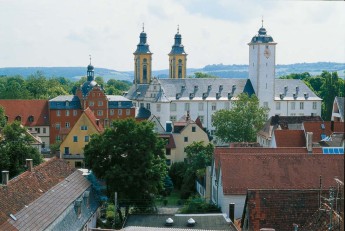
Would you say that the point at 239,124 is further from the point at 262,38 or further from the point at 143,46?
the point at 143,46

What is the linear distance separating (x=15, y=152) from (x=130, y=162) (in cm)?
881

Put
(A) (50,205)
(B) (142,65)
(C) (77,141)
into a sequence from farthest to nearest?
(B) (142,65) < (C) (77,141) < (A) (50,205)

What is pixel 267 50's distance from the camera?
82.9 m

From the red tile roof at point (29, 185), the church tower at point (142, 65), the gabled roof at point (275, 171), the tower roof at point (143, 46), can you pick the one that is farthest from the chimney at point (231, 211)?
the tower roof at point (143, 46)

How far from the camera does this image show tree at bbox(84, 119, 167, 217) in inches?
1387

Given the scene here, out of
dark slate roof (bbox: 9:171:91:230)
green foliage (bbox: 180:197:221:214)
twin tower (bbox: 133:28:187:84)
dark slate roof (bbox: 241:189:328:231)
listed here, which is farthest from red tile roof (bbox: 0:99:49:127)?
dark slate roof (bbox: 241:189:328:231)

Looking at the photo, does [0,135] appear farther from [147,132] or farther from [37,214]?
[37,214]

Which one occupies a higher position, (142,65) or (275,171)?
(142,65)

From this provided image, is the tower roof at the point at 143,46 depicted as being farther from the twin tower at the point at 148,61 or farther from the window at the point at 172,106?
the window at the point at 172,106

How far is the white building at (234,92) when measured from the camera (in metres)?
79.1

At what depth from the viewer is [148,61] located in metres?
89.7

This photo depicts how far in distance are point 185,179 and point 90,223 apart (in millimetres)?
15471

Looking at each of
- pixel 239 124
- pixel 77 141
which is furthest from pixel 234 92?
pixel 77 141

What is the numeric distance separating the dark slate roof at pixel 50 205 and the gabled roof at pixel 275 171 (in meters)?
7.05
